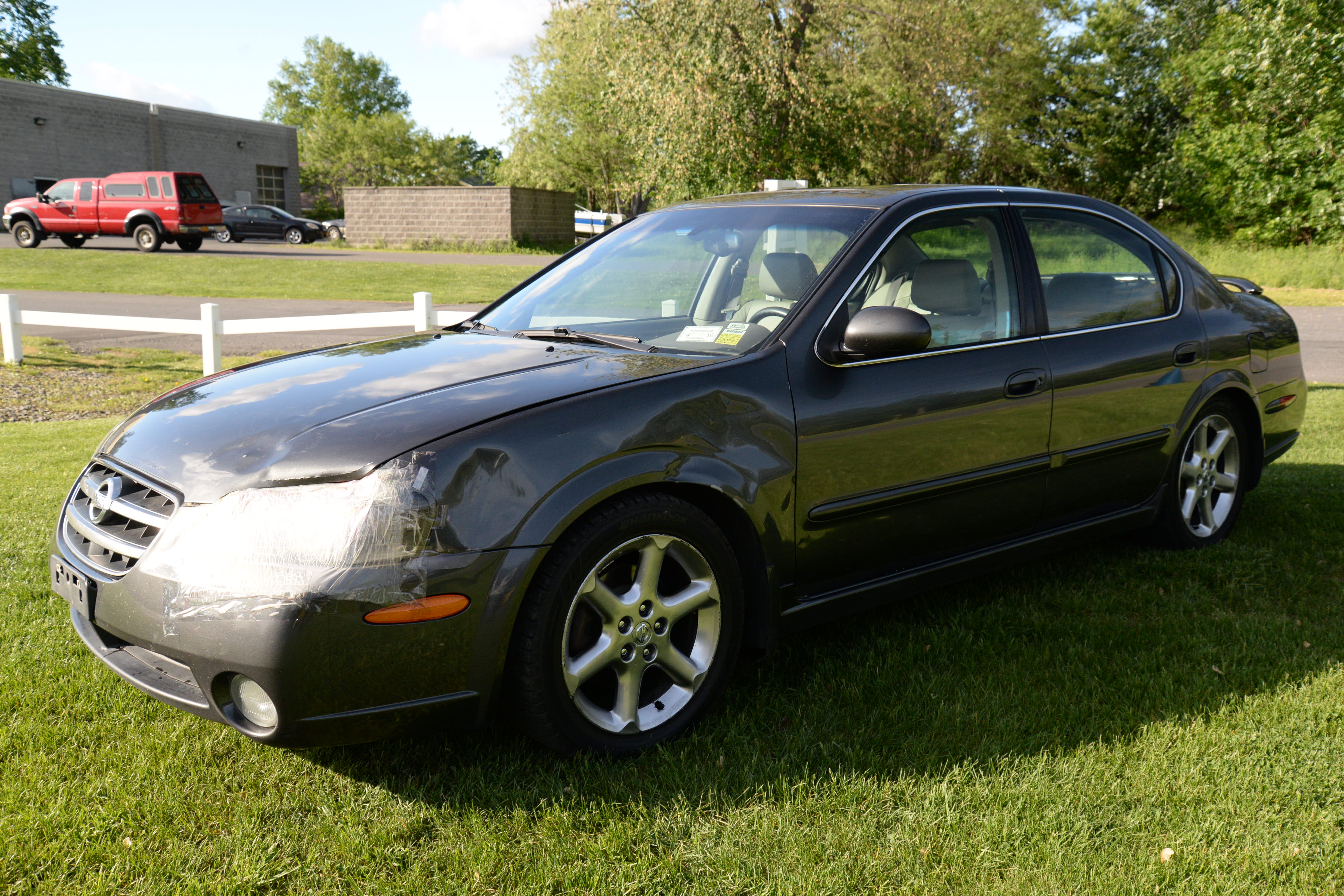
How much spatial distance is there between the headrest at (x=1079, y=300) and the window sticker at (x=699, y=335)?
1389 millimetres

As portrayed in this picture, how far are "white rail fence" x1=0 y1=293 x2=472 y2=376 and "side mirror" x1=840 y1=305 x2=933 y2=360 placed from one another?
6445 millimetres

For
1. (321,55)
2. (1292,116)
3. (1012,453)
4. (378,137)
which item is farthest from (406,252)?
(321,55)

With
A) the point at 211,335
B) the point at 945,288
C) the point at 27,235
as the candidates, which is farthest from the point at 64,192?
the point at 945,288

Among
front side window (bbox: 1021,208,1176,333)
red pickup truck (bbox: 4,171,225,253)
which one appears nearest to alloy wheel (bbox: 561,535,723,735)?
front side window (bbox: 1021,208,1176,333)

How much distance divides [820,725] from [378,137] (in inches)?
2908

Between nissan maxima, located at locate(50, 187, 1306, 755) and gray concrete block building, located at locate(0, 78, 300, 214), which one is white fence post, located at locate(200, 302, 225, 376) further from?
gray concrete block building, located at locate(0, 78, 300, 214)

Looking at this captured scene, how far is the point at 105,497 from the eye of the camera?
2879 mm

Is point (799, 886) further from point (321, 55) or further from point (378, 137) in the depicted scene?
point (321, 55)

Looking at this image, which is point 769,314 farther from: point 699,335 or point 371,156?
point 371,156

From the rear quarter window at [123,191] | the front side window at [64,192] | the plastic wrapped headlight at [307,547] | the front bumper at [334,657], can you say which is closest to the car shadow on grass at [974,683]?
the front bumper at [334,657]

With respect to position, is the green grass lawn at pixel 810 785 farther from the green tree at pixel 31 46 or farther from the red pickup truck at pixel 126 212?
the green tree at pixel 31 46

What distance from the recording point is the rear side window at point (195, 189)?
29047 millimetres

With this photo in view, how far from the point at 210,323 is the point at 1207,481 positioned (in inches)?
343

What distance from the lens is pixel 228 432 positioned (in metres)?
2.80
